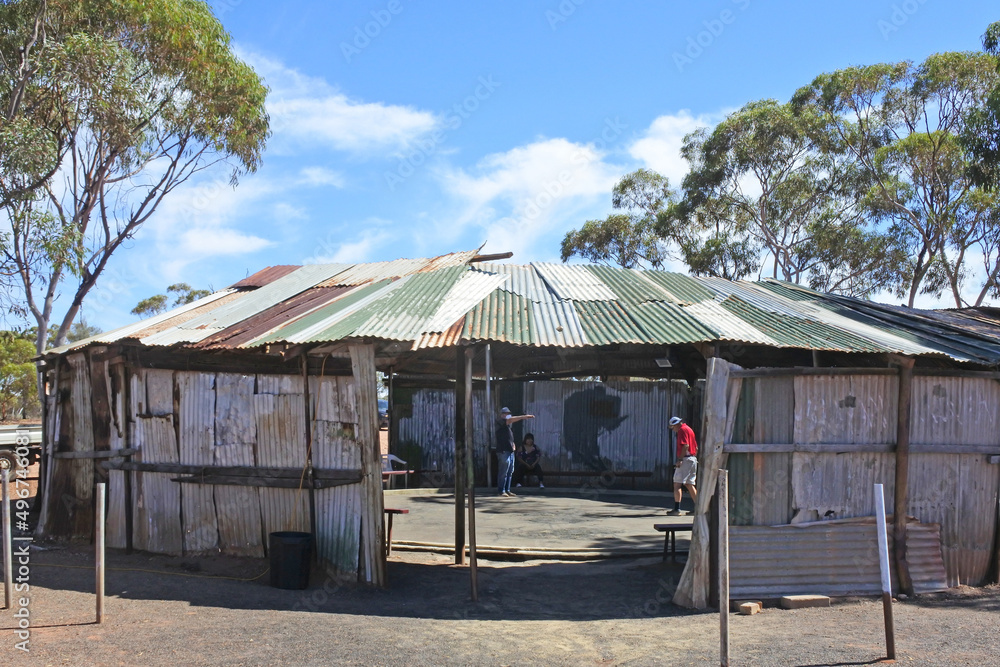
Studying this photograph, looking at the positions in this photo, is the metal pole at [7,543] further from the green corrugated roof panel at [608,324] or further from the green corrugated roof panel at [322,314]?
the green corrugated roof panel at [608,324]

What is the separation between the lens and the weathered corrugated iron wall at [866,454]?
8.10 metres

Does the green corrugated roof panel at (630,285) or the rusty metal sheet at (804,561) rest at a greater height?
the green corrugated roof panel at (630,285)

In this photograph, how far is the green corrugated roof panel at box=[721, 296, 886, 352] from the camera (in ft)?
27.5

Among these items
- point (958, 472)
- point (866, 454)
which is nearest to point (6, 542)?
point (866, 454)

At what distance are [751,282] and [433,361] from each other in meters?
6.33

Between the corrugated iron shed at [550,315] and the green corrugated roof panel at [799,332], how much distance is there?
2 cm

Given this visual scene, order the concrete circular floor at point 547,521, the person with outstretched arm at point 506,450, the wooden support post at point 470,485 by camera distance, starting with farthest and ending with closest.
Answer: the person with outstretched arm at point 506,450 < the concrete circular floor at point 547,521 < the wooden support post at point 470,485

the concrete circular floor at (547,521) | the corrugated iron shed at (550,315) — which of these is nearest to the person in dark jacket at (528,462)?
the concrete circular floor at (547,521)

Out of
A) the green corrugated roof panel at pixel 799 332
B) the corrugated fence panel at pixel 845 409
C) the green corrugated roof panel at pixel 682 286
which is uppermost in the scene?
the green corrugated roof panel at pixel 682 286

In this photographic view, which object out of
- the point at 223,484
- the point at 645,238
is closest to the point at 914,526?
the point at 223,484

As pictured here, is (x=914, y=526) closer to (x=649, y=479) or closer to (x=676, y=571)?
(x=676, y=571)

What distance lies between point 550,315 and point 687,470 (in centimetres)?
421

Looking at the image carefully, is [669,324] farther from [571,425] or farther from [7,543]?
[571,425]

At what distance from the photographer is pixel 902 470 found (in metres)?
8.34
